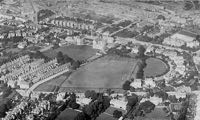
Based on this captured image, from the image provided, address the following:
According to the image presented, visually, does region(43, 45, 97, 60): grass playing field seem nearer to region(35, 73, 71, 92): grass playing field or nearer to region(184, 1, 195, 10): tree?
region(35, 73, 71, 92): grass playing field

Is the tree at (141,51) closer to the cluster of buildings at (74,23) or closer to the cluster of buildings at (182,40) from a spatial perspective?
the cluster of buildings at (182,40)

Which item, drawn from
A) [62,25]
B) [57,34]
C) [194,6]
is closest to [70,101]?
[57,34]

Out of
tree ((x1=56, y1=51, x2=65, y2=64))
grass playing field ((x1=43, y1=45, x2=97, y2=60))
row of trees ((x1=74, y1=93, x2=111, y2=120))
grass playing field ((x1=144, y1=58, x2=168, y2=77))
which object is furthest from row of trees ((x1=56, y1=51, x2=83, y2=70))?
row of trees ((x1=74, y1=93, x2=111, y2=120))

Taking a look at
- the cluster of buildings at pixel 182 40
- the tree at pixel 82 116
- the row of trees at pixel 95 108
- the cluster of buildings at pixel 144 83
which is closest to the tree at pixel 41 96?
the row of trees at pixel 95 108

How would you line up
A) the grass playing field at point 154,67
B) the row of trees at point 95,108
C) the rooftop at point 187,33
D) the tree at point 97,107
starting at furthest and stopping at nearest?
the rooftop at point 187,33
the grass playing field at point 154,67
the tree at point 97,107
the row of trees at point 95,108

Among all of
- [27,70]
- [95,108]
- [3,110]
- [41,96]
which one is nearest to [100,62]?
[27,70]

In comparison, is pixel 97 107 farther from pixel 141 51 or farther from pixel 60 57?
pixel 141 51

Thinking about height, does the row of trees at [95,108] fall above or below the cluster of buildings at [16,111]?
above

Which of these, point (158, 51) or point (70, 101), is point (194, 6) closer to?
point (158, 51)
